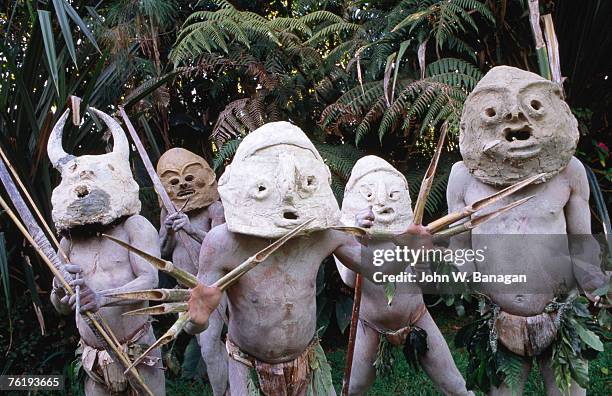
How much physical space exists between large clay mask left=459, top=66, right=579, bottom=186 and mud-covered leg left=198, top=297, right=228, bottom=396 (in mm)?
1655

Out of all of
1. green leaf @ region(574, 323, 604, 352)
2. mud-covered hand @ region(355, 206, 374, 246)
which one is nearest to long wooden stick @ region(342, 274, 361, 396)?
mud-covered hand @ region(355, 206, 374, 246)

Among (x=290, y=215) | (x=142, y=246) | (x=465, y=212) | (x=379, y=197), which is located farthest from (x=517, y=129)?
(x=142, y=246)

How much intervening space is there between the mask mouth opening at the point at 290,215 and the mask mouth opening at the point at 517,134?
0.85 m

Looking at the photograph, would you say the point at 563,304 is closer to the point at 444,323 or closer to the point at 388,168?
the point at 388,168

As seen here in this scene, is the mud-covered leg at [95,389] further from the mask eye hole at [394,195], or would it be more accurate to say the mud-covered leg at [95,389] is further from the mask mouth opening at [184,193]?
the mask eye hole at [394,195]

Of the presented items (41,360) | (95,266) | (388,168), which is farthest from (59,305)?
(41,360)

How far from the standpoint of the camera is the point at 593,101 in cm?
443

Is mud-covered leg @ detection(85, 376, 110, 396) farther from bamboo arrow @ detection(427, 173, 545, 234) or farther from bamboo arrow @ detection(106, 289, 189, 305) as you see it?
bamboo arrow @ detection(427, 173, 545, 234)

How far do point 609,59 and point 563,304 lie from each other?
2.60 metres

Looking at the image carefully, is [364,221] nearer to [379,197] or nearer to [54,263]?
[379,197]

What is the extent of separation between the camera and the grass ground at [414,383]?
3709 mm

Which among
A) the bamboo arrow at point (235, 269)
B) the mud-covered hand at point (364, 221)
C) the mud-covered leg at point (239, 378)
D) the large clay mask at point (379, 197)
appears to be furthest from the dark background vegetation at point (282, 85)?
the bamboo arrow at point (235, 269)

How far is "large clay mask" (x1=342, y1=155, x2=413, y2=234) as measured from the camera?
2.82 metres

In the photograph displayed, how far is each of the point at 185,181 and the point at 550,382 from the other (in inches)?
85.0
